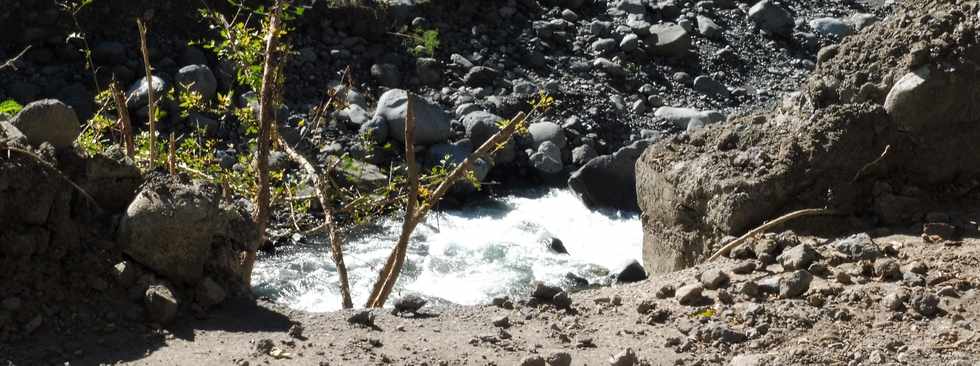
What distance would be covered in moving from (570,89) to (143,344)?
865cm

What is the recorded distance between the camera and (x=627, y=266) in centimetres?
818

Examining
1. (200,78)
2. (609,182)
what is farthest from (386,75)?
(609,182)

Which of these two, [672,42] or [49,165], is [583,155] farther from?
[49,165]

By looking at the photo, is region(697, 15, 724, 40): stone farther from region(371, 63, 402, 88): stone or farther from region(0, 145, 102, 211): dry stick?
region(0, 145, 102, 211): dry stick

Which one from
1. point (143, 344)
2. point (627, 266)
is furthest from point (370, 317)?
point (627, 266)

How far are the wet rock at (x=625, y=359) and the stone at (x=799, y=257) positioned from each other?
107 centimetres

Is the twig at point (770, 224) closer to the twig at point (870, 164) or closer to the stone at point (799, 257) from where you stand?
the twig at point (870, 164)

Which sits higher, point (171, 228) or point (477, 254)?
point (477, 254)

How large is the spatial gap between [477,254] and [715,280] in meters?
4.80

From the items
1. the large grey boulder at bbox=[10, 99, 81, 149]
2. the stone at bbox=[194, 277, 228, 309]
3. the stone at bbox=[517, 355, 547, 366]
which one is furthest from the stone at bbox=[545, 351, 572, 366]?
the large grey boulder at bbox=[10, 99, 81, 149]

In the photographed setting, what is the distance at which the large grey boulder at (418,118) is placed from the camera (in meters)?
10.2

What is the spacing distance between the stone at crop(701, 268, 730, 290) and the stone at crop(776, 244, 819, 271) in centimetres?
25

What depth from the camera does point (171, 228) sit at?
372 centimetres

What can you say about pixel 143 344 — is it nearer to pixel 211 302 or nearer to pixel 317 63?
pixel 211 302
